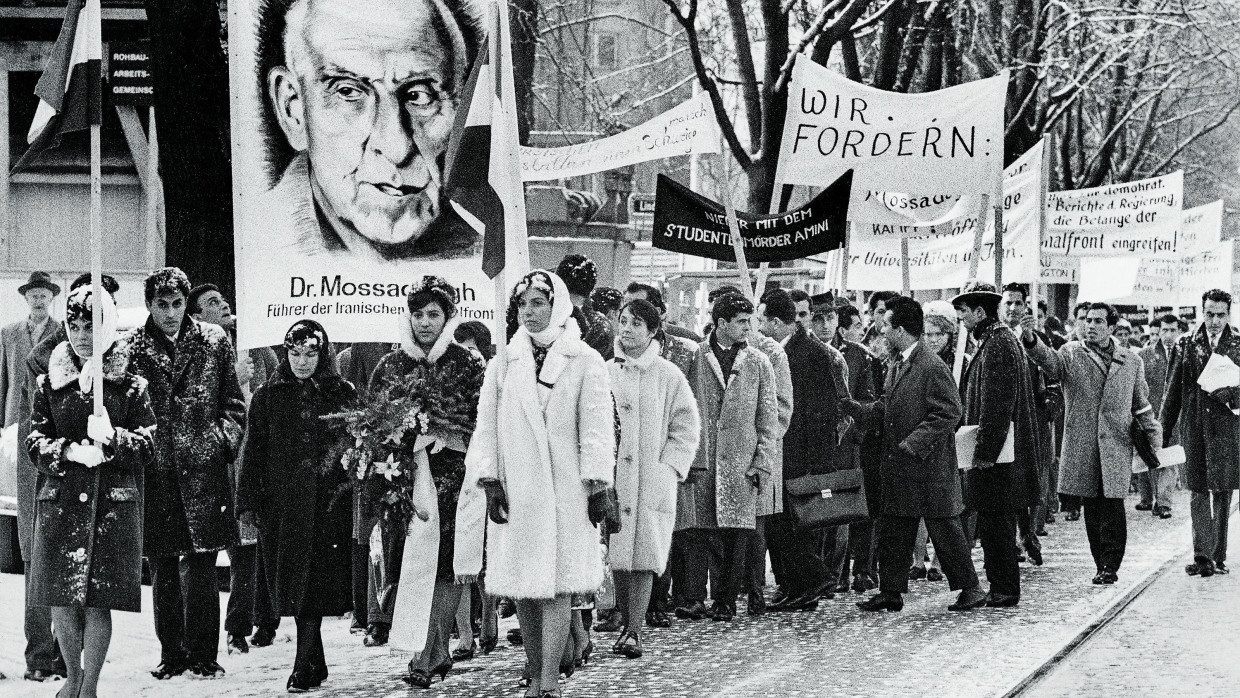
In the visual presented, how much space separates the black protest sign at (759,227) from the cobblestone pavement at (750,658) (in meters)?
2.49

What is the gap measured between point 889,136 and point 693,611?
4631mm

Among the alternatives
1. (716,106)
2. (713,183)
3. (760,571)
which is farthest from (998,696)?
(713,183)

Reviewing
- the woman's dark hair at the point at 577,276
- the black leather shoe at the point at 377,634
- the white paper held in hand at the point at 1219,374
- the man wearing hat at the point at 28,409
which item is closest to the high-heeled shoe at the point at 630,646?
the black leather shoe at the point at 377,634

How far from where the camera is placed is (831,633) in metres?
11.1

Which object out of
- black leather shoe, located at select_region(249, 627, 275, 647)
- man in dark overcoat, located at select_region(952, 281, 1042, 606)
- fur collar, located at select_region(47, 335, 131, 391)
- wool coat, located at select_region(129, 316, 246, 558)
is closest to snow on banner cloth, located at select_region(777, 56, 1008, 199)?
man in dark overcoat, located at select_region(952, 281, 1042, 606)

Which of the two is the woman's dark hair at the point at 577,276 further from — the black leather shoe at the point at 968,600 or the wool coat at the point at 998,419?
the black leather shoe at the point at 968,600

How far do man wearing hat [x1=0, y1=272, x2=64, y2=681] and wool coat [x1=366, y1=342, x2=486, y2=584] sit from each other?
1.66 m

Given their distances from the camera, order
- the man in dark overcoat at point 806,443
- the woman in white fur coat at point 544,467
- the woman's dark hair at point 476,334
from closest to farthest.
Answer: the woman in white fur coat at point 544,467, the woman's dark hair at point 476,334, the man in dark overcoat at point 806,443

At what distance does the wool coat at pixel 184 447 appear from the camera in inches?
362

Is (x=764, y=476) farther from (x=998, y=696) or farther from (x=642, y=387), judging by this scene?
(x=998, y=696)

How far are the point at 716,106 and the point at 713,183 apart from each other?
41469mm

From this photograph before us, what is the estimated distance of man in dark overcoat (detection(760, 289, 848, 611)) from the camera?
1212 cm

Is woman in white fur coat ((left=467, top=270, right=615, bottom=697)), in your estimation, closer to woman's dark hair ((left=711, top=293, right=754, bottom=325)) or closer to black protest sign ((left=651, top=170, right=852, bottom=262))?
woman's dark hair ((left=711, top=293, right=754, bottom=325))

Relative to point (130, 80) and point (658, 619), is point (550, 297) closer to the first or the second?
point (658, 619)
